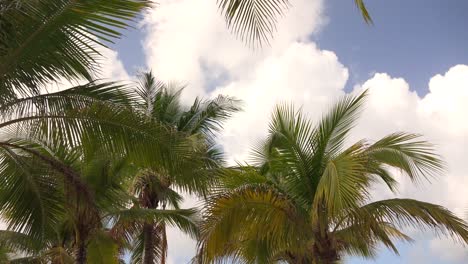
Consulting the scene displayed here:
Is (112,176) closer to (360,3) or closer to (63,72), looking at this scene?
(63,72)

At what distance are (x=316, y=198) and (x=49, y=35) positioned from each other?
6.05 meters

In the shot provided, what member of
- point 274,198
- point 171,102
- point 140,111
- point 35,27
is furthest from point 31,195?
point 171,102

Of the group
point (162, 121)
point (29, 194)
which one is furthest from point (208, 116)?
point (29, 194)

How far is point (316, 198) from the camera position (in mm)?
10812

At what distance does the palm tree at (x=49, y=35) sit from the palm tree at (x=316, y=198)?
5.06m

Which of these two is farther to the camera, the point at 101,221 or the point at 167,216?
the point at 167,216

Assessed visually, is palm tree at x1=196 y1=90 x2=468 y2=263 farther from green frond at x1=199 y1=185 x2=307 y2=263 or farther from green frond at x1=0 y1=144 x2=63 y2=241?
green frond at x1=0 y1=144 x2=63 y2=241

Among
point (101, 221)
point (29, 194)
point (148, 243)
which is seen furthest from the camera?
A: point (148, 243)

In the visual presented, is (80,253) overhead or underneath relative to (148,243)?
underneath

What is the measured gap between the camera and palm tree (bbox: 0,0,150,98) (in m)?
6.38

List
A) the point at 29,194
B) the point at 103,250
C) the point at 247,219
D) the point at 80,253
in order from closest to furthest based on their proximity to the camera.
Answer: the point at 29,194 → the point at 247,219 → the point at 80,253 → the point at 103,250

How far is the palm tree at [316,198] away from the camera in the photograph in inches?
421

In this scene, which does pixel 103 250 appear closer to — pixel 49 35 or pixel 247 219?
pixel 247 219

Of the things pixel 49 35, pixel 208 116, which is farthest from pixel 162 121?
pixel 49 35
